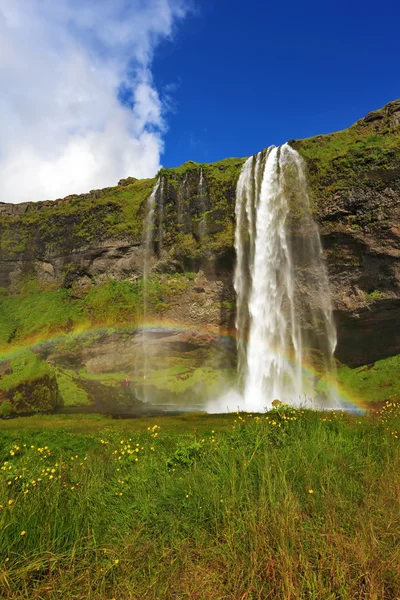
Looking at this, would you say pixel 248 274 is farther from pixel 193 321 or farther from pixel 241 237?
pixel 193 321

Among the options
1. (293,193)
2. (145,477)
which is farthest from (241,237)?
(145,477)

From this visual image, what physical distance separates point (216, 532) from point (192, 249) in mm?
32461

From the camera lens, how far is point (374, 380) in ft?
95.6

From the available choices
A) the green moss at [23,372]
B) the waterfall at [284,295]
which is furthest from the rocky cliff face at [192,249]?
the green moss at [23,372]

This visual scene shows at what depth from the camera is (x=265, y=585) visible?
3.10 m

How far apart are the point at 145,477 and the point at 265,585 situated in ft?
9.85

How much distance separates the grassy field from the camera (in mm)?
3049

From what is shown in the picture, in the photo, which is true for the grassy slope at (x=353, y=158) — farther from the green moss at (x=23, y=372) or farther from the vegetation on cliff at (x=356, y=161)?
the green moss at (x=23, y=372)

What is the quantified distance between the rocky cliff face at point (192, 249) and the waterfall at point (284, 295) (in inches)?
50.1

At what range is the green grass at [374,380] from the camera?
27734mm

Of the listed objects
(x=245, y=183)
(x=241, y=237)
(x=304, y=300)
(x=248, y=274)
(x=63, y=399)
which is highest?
(x=245, y=183)

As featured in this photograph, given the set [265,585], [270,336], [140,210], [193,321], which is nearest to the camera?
[265,585]

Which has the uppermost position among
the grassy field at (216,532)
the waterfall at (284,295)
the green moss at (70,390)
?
the waterfall at (284,295)

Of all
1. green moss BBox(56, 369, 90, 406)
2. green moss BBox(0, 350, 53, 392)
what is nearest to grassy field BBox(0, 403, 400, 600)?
green moss BBox(0, 350, 53, 392)
